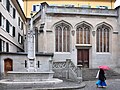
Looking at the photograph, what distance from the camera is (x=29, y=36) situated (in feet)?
71.2

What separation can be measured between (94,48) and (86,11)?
4.74 metres

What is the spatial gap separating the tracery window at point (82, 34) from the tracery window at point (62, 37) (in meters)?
1.28

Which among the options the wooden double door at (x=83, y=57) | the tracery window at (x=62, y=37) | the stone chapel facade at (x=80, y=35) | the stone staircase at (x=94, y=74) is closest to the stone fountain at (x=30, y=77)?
the stone staircase at (x=94, y=74)

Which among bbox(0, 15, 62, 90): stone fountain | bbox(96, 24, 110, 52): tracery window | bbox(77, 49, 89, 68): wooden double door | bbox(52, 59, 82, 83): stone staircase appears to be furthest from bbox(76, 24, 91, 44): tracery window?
bbox(0, 15, 62, 90): stone fountain

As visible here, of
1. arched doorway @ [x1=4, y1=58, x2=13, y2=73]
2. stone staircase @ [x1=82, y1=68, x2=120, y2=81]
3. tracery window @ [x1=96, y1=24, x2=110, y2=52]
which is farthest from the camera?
tracery window @ [x1=96, y1=24, x2=110, y2=52]

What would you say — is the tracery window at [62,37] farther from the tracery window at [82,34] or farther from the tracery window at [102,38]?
the tracery window at [102,38]

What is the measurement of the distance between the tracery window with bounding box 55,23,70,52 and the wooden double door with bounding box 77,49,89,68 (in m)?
1.83

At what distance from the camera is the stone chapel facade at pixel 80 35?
3231 centimetres

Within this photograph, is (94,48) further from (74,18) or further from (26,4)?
(26,4)

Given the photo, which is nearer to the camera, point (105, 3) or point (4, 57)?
point (4, 57)

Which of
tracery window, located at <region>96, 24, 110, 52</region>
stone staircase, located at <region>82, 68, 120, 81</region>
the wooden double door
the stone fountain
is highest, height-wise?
tracery window, located at <region>96, 24, 110, 52</region>

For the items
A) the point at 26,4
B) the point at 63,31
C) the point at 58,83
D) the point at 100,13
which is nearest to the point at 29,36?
the point at 58,83

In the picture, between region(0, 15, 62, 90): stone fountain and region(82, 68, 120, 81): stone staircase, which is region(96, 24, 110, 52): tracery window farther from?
region(0, 15, 62, 90): stone fountain

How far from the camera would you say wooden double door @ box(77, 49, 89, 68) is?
3388 centimetres
